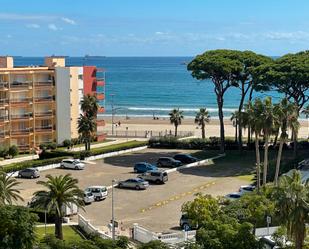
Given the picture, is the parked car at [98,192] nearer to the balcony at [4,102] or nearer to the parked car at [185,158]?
the parked car at [185,158]

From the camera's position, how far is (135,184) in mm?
61938

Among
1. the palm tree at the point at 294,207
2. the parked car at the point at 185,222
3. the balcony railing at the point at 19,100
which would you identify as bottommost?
the parked car at the point at 185,222

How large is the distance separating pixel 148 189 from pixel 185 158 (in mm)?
16143

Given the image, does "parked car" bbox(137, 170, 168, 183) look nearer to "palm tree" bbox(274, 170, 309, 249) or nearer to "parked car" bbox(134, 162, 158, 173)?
"parked car" bbox(134, 162, 158, 173)

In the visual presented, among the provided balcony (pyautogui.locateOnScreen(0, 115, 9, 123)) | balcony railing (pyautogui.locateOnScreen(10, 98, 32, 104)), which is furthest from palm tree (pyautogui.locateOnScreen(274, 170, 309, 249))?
balcony railing (pyautogui.locateOnScreen(10, 98, 32, 104))

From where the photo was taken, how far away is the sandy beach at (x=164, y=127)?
115 m

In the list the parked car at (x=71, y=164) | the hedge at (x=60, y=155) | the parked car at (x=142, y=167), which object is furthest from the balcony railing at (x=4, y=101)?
the parked car at (x=142, y=167)

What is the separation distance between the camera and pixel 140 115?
161 meters

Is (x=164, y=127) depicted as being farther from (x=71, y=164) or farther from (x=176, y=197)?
(x=176, y=197)

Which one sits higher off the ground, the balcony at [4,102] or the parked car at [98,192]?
the balcony at [4,102]

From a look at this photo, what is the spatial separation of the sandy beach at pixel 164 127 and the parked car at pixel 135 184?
47876mm

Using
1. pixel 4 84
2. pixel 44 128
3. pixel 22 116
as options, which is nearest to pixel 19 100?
pixel 22 116

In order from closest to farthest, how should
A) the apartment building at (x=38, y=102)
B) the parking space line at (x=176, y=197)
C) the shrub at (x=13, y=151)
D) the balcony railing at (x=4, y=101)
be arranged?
the parking space line at (x=176, y=197) → the shrub at (x=13, y=151) → the balcony railing at (x=4, y=101) → the apartment building at (x=38, y=102)

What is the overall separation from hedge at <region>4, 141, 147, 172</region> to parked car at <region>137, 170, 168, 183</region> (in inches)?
528
